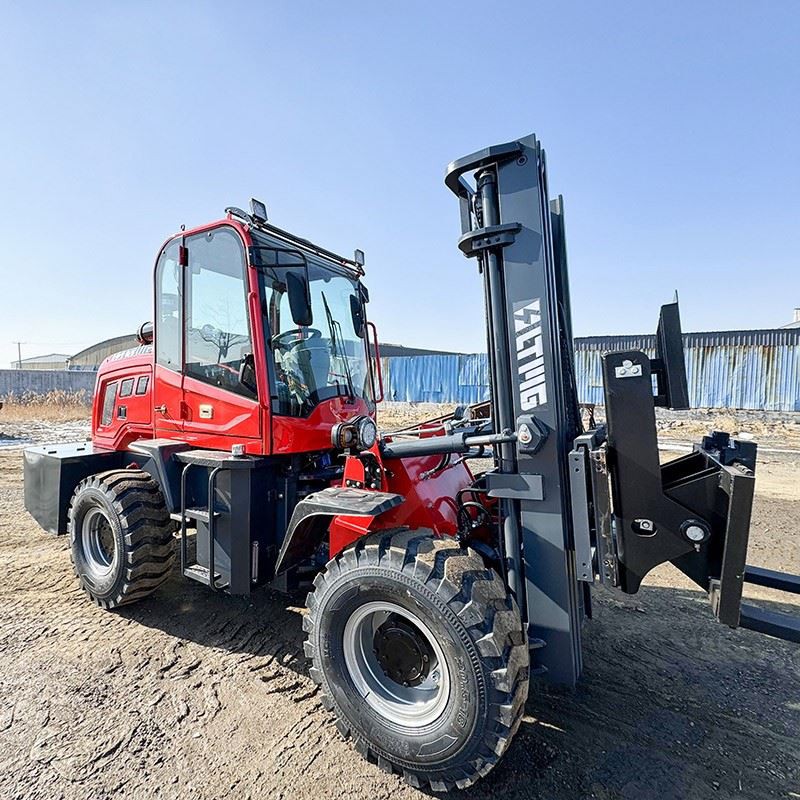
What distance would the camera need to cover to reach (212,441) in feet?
13.0

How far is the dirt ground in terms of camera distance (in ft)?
8.23

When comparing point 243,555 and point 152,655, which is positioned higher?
point 243,555

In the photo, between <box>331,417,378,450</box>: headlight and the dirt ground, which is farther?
<box>331,417,378,450</box>: headlight

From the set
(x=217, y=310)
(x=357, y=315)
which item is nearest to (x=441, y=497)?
(x=357, y=315)

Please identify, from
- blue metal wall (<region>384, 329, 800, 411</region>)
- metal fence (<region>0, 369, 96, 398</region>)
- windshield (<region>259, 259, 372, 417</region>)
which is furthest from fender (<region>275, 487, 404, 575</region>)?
metal fence (<region>0, 369, 96, 398</region>)

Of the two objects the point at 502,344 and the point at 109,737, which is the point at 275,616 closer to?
the point at 109,737

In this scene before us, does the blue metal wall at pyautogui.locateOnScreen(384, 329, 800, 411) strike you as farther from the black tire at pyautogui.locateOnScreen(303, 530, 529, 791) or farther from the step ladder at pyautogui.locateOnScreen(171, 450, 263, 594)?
the black tire at pyautogui.locateOnScreen(303, 530, 529, 791)

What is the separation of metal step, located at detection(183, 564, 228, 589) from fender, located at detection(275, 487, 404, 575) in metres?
0.52

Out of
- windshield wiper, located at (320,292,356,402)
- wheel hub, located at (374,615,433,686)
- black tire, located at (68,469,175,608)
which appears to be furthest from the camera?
windshield wiper, located at (320,292,356,402)

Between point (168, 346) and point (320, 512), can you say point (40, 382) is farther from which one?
point (320, 512)

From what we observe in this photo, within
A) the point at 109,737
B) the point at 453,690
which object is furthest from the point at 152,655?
the point at 453,690

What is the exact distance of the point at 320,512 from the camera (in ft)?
9.57

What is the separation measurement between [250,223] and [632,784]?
4.02m

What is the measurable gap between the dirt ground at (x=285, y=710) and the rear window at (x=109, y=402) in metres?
1.70
